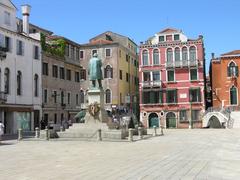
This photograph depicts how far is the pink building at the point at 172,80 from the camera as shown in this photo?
66625mm

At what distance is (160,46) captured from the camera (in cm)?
6856

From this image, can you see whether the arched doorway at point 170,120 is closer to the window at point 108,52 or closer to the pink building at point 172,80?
the pink building at point 172,80

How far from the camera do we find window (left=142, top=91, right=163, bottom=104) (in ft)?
226

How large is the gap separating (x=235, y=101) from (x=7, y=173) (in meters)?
56.2

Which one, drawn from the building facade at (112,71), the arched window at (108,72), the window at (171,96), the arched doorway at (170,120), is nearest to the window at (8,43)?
the building facade at (112,71)

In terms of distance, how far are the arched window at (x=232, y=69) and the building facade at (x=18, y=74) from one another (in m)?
31.2

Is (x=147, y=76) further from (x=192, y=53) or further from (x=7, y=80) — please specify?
(x=7, y=80)

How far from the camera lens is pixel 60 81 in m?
52.2

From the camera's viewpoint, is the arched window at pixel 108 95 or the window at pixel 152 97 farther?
the window at pixel 152 97

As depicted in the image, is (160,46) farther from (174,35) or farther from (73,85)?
(73,85)

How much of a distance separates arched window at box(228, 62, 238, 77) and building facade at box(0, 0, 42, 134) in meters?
31.2

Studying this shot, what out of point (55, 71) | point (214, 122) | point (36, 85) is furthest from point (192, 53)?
point (36, 85)

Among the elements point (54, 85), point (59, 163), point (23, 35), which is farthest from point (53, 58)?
point (59, 163)

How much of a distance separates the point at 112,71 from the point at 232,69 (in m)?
18.5
